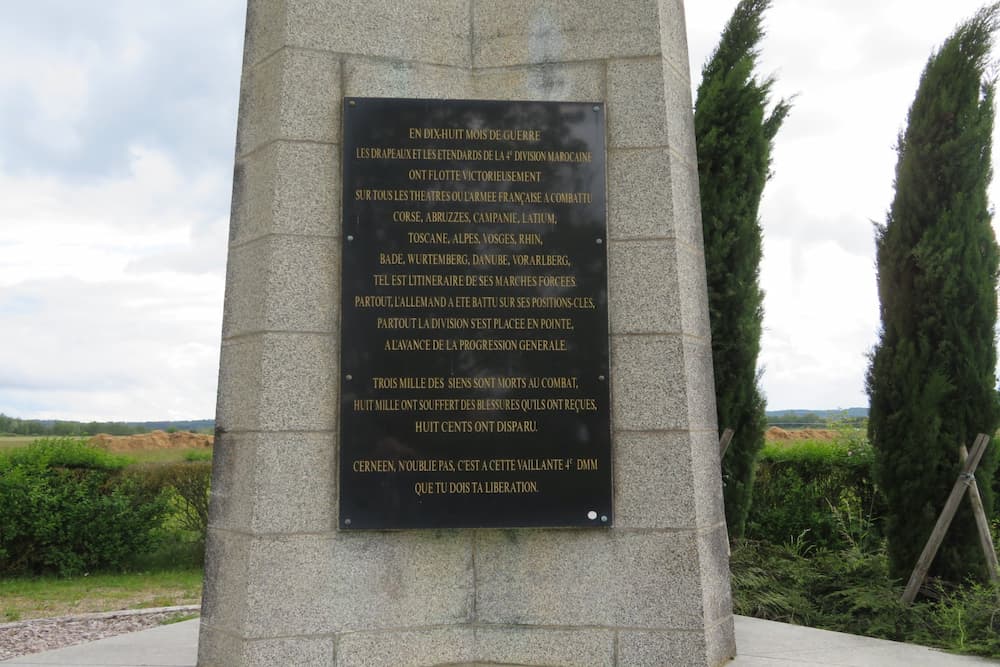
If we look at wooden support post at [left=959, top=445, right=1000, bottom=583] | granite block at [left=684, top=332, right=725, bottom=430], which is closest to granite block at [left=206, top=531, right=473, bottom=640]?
granite block at [left=684, top=332, right=725, bottom=430]

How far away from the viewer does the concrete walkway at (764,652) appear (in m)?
5.30

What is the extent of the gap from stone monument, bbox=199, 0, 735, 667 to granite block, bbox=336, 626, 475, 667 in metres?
0.01

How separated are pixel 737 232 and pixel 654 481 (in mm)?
6439

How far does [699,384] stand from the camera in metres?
5.12

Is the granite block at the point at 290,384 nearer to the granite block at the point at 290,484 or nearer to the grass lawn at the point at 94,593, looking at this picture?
the granite block at the point at 290,484

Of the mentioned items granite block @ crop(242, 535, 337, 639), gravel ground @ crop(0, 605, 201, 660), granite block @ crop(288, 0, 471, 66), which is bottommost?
gravel ground @ crop(0, 605, 201, 660)

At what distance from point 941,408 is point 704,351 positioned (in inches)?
184

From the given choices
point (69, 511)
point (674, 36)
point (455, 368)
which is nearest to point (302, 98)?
point (455, 368)

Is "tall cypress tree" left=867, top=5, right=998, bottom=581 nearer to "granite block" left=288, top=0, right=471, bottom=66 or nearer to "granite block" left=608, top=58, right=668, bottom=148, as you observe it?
"granite block" left=608, top=58, right=668, bottom=148

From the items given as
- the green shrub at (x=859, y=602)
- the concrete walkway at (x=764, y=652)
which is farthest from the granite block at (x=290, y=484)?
the green shrub at (x=859, y=602)

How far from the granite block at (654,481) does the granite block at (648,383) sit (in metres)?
0.08

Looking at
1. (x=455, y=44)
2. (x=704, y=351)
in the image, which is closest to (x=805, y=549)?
(x=704, y=351)

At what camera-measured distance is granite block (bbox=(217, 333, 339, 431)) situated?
469cm

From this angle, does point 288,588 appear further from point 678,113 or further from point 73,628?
point 73,628
